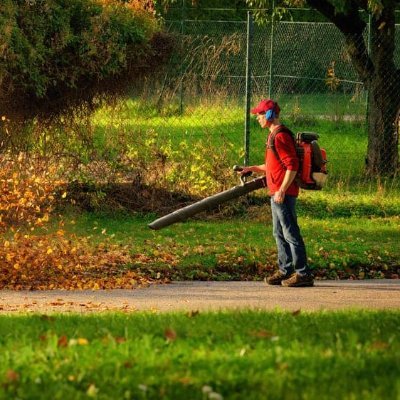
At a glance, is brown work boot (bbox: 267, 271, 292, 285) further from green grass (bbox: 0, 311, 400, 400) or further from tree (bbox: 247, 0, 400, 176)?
tree (bbox: 247, 0, 400, 176)

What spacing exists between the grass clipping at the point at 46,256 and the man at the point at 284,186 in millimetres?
1267

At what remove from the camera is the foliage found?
41.8 feet

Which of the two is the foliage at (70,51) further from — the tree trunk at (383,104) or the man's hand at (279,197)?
the man's hand at (279,197)

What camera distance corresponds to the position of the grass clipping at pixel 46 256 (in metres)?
10.2

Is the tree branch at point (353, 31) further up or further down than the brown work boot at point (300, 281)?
further up

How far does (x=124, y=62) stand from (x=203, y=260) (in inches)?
129

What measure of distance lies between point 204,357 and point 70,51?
7.77 metres

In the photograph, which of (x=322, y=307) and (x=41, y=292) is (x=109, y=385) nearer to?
Answer: (x=322, y=307)

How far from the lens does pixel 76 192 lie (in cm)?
1405

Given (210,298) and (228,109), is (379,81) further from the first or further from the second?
(210,298)

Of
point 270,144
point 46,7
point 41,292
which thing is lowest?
point 41,292

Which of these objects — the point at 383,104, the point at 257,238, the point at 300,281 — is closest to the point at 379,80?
the point at 383,104

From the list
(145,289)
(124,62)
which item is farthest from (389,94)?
(145,289)

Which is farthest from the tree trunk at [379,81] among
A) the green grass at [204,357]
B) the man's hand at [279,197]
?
the green grass at [204,357]
